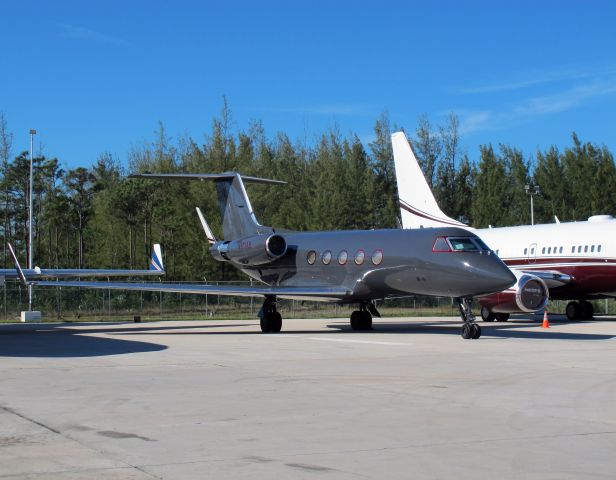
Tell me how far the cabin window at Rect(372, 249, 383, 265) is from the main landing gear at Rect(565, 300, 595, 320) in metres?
12.2

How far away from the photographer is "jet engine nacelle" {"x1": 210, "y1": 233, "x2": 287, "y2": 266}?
2388 cm

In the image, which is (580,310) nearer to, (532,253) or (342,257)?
(532,253)

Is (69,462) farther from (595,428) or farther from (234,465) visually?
(595,428)

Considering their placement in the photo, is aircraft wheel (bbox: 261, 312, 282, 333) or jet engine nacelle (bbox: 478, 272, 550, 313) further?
aircraft wheel (bbox: 261, 312, 282, 333)

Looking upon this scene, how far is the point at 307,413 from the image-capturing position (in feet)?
27.1

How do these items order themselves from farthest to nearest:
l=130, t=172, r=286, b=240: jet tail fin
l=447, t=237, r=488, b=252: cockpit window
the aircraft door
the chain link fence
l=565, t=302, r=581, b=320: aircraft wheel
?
1. the chain link fence
2. l=565, t=302, r=581, b=320: aircraft wheel
3. the aircraft door
4. l=130, t=172, r=286, b=240: jet tail fin
5. l=447, t=237, r=488, b=252: cockpit window

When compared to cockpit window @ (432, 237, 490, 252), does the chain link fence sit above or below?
below

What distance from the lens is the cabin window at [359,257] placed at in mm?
21675

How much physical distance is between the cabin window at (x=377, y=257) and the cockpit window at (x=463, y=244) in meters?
2.23

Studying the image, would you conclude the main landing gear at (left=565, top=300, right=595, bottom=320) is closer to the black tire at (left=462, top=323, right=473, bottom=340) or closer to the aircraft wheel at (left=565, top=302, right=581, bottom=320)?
the aircraft wheel at (left=565, top=302, right=581, bottom=320)

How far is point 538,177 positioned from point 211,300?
34108 mm

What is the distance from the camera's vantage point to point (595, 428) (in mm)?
7410

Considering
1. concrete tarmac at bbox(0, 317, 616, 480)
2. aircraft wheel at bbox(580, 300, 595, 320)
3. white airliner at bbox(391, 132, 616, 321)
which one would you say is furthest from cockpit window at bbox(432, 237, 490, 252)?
aircraft wheel at bbox(580, 300, 595, 320)

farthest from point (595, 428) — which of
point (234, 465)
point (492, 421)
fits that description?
point (234, 465)
